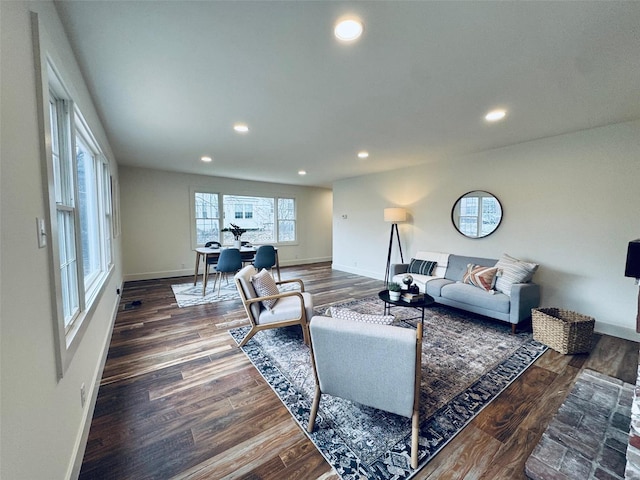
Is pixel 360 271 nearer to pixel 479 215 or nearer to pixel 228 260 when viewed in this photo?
pixel 479 215

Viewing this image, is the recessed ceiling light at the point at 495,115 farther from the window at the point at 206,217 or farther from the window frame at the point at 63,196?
the window at the point at 206,217

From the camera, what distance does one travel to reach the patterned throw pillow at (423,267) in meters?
4.46

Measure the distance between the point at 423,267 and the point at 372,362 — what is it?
3.39m

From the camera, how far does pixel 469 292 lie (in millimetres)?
3510

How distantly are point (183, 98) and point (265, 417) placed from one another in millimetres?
2791

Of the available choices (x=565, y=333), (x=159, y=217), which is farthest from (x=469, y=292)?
(x=159, y=217)

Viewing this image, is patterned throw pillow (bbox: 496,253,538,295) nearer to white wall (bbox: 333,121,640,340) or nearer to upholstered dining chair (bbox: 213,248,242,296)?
white wall (bbox: 333,121,640,340)

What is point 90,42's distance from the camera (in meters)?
1.70

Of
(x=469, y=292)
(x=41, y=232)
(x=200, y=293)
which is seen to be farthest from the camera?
(x=200, y=293)

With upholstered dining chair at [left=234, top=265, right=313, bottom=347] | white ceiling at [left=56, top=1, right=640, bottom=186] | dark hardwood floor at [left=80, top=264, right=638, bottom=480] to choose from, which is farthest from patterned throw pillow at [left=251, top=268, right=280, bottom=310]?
white ceiling at [left=56, top=1, right=640, bottom=186]

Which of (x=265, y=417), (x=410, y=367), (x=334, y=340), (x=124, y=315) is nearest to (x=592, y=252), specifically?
(x=410, y=367)

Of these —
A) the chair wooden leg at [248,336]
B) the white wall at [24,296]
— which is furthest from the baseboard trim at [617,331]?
the white wall at [24,296]

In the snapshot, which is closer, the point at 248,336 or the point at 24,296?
the point at 24,296

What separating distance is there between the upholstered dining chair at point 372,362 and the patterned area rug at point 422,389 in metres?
0.22
